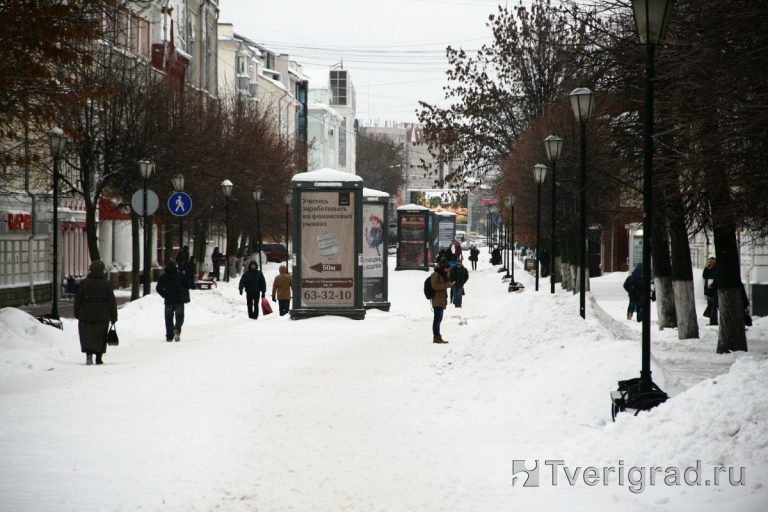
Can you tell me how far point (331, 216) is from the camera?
2814cm

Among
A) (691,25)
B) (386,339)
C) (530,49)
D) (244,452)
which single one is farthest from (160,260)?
(244,452)

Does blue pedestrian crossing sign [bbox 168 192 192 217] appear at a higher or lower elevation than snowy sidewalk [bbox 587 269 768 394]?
higher

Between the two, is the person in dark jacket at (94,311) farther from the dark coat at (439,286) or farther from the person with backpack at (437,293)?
the dark coat at (439,286)

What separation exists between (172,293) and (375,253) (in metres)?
11.2

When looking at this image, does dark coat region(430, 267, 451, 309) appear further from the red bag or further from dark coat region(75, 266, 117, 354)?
the red bag

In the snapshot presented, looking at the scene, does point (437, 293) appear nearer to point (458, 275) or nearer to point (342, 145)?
point (458, 275)

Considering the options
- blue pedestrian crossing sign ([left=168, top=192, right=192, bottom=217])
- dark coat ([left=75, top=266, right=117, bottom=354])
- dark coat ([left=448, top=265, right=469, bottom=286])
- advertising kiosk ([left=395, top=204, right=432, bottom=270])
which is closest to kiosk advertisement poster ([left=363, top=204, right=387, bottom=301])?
dark coat ([left=448, top=265, right=469, bottom=286])

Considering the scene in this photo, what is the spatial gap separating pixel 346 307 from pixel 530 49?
26974 millimetres

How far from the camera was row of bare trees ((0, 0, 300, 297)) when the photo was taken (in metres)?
16.7

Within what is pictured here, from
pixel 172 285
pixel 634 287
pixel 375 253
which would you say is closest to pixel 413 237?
pixel 375 253

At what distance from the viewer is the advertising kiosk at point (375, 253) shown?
34281 millimetres

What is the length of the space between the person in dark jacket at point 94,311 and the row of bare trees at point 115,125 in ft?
6.61

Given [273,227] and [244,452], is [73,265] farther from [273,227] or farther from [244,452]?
[244,452]

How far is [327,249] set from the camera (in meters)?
28.4
